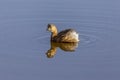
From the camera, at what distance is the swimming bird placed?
15.1 metres

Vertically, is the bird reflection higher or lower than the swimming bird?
lower

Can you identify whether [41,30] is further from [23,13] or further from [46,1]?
[46,1]

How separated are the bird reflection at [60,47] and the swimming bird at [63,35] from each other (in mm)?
105

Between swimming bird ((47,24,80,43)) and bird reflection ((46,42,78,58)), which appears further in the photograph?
swimming bird ((47,24,80,43))

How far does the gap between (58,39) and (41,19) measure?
5.35ft

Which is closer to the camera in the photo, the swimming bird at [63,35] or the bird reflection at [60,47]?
the bird reflection at [60,47]

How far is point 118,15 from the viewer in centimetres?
1720

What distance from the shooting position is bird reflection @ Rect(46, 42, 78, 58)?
1453 centimetres

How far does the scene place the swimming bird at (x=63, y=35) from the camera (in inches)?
593

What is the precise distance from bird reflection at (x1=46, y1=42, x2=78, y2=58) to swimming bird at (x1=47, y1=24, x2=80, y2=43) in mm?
105

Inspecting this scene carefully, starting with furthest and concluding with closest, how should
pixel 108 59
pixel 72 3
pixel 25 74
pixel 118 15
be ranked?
pixel 72 3
pixel 118 15
pixel 108 59
pixel 25 74

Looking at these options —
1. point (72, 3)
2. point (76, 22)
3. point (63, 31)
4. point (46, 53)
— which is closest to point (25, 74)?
point (46, 53)

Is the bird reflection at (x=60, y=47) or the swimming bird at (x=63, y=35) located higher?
the swimming bird at (x=63, y=35)

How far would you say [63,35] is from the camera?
599 inches
